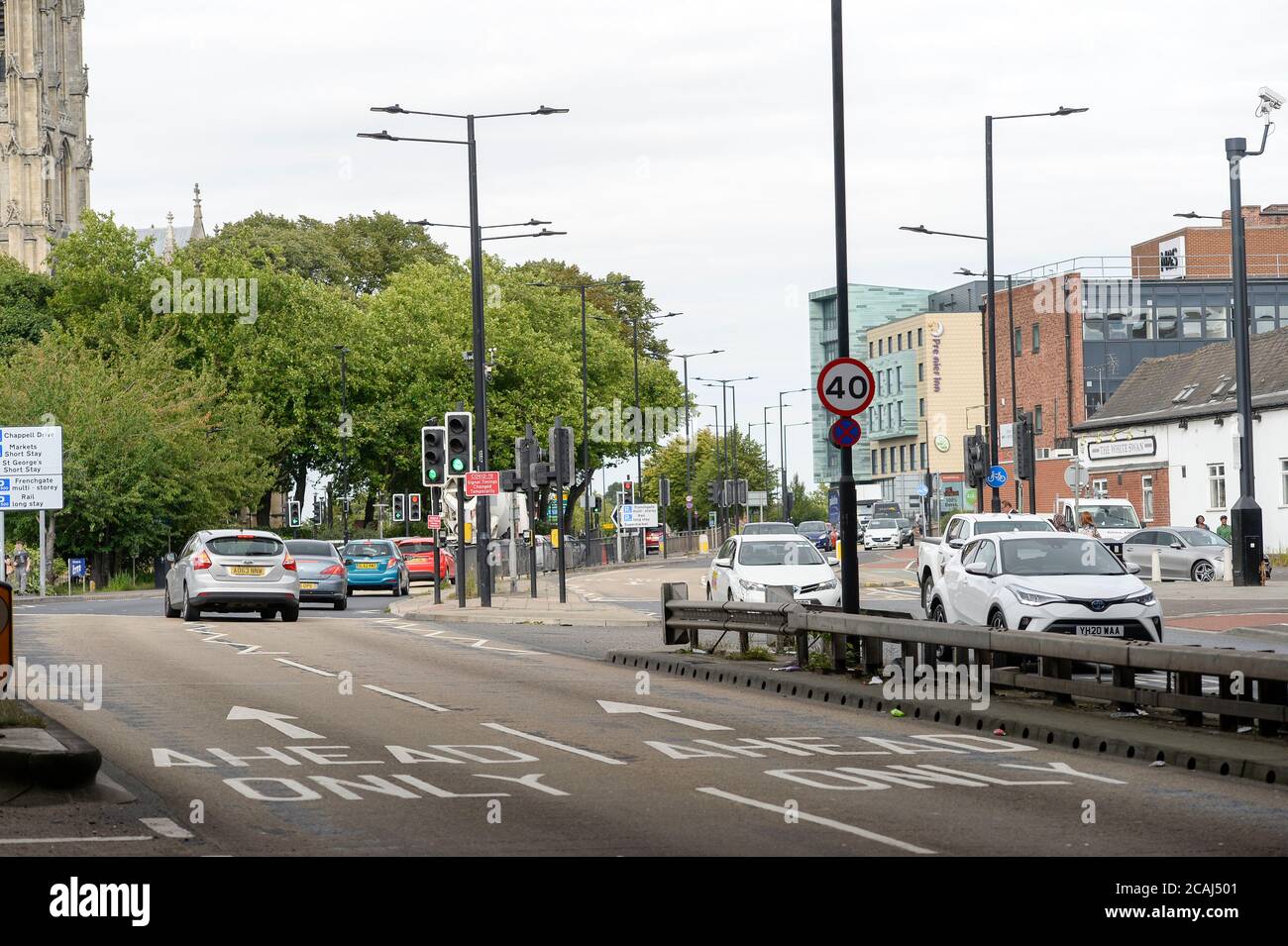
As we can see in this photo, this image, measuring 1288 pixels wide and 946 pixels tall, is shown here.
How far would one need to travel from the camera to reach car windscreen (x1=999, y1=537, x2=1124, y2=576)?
20281mm

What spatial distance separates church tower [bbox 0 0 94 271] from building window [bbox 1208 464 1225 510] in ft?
242

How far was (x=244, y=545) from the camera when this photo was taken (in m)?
30.7

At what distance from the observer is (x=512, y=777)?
11.9 metres

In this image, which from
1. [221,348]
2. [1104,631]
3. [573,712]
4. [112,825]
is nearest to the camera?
[112,825]

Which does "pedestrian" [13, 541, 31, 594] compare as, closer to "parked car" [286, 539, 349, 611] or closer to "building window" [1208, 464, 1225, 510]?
"parked car" [286, 539, 349, 611]

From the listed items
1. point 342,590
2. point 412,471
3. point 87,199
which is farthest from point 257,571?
point 87,199

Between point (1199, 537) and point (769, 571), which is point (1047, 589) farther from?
point (1199, 537)

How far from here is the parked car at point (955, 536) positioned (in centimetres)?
2673

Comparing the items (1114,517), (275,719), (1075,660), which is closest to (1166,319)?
(1114,517)

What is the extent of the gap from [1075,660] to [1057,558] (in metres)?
5.60

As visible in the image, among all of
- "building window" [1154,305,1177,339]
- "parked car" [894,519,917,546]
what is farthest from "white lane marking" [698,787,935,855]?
"building window" [1154,305,1177,339]

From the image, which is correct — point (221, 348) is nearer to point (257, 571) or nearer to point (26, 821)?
point (257, 571)

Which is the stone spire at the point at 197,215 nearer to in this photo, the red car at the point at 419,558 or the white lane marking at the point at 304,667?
the red car at the point at 419,558

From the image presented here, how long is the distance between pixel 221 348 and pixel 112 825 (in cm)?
7105
